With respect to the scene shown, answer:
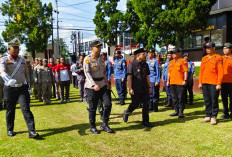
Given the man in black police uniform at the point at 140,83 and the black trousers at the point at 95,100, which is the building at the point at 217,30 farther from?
the black trousers at the point at 95,100

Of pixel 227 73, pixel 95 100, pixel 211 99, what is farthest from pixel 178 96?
pixel 95 100

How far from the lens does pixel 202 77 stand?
601 centimetres

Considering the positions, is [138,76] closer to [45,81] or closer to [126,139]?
[126,139]

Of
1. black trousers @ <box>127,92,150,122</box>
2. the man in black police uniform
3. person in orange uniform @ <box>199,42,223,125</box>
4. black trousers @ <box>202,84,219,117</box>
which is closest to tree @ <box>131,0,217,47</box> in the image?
person in orange uniform @ <box>199,42,223,125</box>

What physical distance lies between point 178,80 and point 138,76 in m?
1.50

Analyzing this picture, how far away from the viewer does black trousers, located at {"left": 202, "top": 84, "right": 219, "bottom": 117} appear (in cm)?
572

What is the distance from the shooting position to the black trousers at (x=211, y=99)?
5723mm

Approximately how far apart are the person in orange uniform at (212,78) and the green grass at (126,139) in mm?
419

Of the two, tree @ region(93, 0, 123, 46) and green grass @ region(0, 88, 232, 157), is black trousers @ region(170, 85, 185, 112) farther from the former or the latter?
tree @ region(93, 0, 123, 46)

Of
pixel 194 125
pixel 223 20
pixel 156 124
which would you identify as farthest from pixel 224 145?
pixel 223 20

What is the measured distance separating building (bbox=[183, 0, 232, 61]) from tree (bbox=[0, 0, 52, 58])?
16.5 metres

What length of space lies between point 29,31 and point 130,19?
11.8 m

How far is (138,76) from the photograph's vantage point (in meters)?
5.80

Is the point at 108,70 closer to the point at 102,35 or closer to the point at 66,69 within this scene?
the point at 66,69
